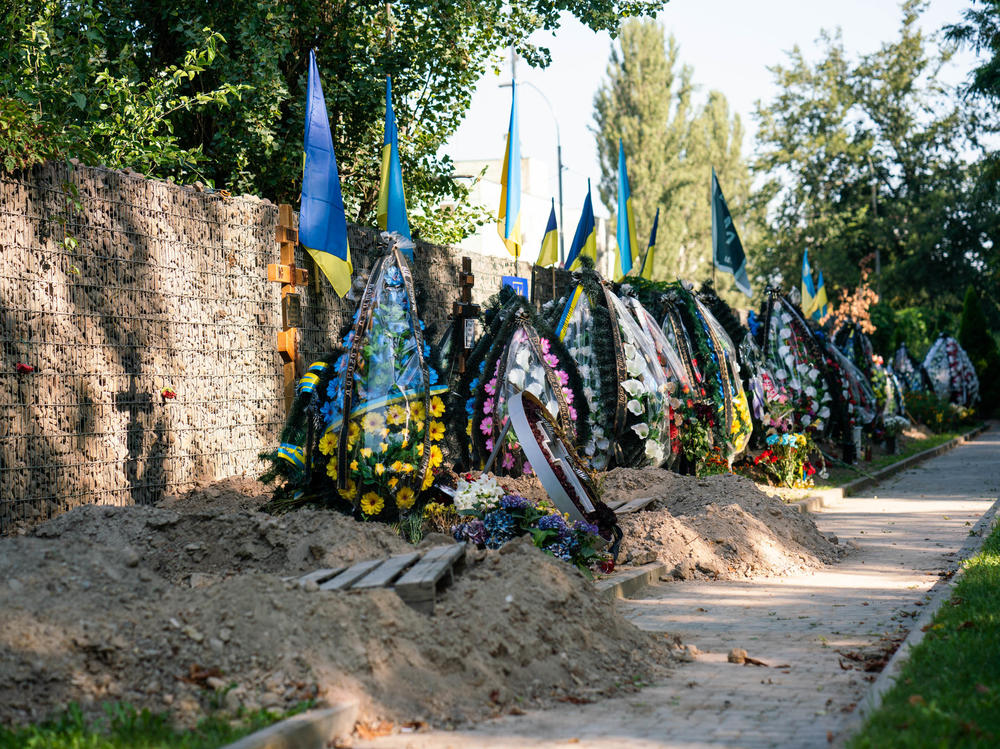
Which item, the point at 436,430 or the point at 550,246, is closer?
the point at 436,430

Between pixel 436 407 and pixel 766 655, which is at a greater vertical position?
pixel 436 407

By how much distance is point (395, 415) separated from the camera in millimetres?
8102

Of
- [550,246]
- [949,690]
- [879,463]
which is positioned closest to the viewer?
[949,690]

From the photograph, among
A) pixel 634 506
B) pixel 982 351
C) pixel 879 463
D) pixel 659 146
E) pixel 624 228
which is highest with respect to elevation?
pixel 659 146

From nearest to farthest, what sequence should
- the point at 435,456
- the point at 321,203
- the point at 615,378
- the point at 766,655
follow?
the point at 766,655, the point at 435,456, the point at 321,203, the point at 615,378

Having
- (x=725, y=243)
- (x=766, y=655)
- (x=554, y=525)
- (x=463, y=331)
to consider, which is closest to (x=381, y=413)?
(x=554, y=525)

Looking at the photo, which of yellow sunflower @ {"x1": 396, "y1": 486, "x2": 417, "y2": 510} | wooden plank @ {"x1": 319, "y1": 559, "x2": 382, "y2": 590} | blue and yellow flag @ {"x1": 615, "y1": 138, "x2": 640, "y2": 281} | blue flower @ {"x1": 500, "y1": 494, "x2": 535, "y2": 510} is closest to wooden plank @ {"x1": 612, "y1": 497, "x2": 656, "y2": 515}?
blue flower @ {"x1": 500, "y1": 494, "x2": 535, "y2": 510}

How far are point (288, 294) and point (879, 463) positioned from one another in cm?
1369

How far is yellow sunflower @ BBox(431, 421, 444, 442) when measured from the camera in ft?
27.2

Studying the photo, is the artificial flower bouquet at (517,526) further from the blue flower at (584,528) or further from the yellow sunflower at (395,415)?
the yellow sunflower at (395,415)

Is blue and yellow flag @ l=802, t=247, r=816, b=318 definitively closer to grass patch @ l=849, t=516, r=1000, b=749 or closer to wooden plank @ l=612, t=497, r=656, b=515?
wooden plank @ l=612, t=497, r=656, b=515

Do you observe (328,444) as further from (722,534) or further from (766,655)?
(766,655)

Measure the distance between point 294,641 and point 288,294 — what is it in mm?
5336

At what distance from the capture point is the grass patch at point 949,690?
3902 millimetres
